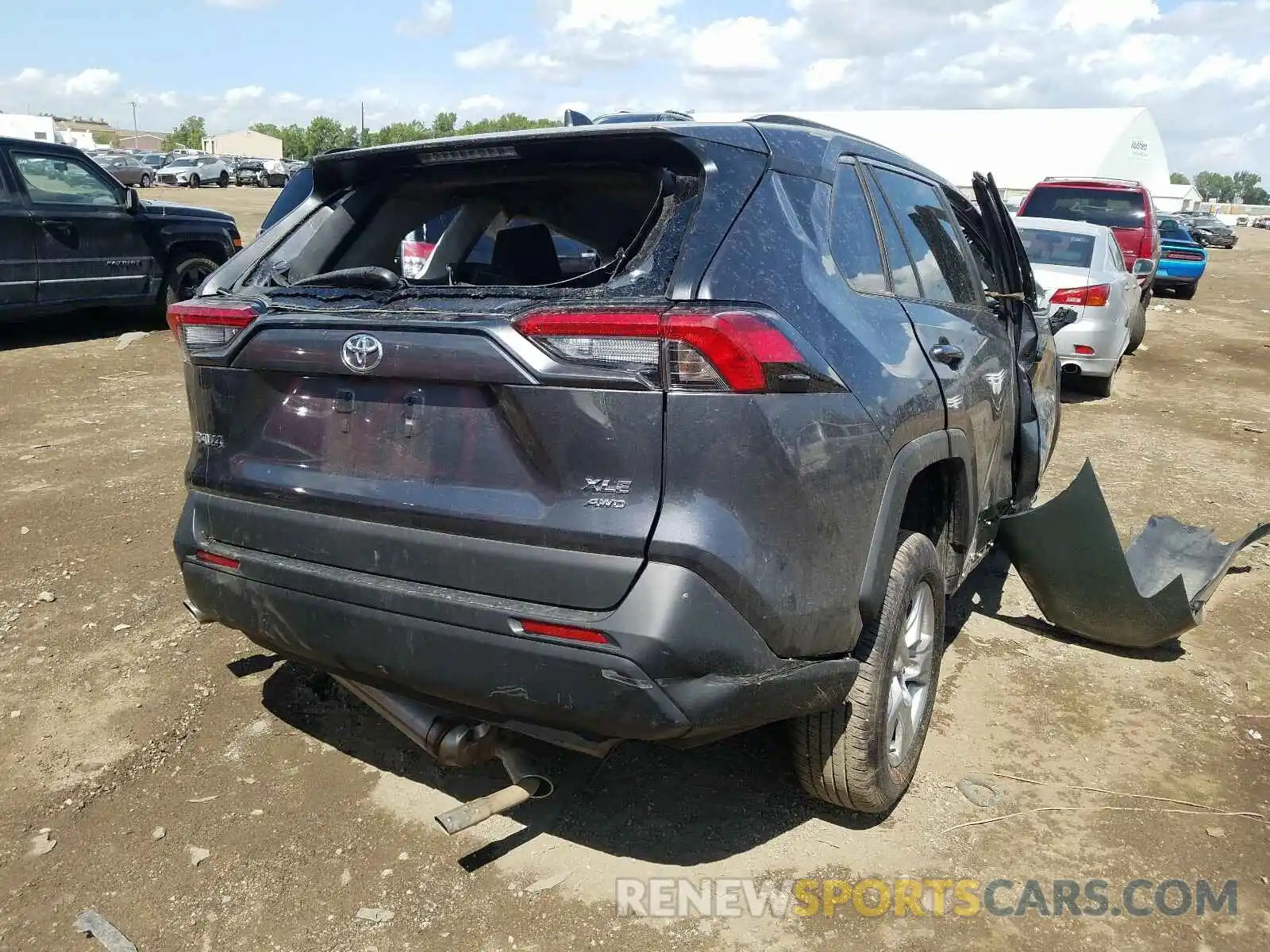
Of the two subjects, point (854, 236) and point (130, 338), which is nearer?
point (854, 236)

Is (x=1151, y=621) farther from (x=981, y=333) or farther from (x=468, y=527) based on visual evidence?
(x=468, y=527)

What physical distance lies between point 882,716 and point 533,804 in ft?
3.54

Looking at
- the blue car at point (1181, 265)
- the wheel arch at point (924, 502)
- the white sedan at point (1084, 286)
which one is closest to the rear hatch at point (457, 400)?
the wheel arch at point (924, 502)

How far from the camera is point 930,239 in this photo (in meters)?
3.48

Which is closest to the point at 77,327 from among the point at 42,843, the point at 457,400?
the point at 42,843

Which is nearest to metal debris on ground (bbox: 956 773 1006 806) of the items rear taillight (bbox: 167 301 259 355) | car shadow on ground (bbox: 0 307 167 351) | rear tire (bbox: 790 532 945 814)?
rear tire (bbox: 790 532 945 814)

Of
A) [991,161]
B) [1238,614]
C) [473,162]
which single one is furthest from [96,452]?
[991,161]

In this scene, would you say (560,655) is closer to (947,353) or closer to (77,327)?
(947,353)

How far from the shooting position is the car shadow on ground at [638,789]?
278cm

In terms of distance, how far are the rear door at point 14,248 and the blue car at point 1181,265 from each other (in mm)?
18856

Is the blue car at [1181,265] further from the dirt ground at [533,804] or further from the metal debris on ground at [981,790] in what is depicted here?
the metal debris on ground at [981,790]

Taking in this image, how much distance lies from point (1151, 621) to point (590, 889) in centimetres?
264

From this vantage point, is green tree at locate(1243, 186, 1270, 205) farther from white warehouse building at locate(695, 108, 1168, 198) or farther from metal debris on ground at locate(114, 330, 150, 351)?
metal debris on ground at locate(114, 330, 150, 351)

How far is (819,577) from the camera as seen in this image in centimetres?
227
